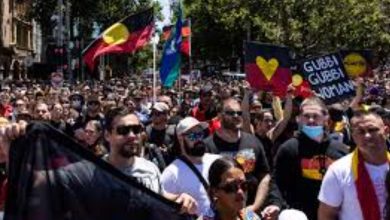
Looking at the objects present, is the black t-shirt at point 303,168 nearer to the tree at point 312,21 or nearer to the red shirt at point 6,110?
the red shirt at point 6,110

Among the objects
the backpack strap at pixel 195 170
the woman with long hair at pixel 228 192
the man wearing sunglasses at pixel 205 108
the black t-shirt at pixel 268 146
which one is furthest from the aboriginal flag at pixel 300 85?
the woman with long hair at pixel 228 192

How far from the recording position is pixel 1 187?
4.97 m

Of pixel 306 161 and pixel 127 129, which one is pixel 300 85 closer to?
pixel 306 161

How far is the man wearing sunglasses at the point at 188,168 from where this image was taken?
5.86 meters

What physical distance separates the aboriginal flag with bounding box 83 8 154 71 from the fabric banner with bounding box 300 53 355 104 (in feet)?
17.6

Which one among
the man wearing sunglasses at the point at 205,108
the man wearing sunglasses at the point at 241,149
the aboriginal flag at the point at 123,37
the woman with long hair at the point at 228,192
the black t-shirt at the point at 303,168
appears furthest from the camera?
the aboriginal flag at the point at 123,37

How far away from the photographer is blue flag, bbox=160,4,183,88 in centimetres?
1612

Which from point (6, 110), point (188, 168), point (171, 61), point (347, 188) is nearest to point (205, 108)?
point (6, 110)

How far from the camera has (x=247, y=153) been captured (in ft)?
22.7

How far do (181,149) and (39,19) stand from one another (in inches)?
1941

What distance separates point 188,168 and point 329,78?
15.7ft

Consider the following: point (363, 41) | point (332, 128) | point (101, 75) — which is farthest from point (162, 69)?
point (101, 75)

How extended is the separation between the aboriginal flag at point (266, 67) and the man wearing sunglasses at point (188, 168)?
4.64 meters

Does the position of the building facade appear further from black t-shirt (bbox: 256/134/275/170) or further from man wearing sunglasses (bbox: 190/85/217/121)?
black t-shirt (bbox: 256/134/275/170)
